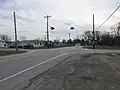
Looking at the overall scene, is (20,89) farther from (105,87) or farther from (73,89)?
(105,87)

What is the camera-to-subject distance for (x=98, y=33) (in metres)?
136

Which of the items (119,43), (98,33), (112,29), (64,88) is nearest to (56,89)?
(64,88)

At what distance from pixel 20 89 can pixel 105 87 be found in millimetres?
3143

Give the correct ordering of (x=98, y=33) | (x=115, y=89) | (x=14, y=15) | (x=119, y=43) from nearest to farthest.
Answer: (x=115, y=89), (x=14, y=15), (x=119, y=43), (x=98, y=33)

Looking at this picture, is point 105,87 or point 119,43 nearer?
point 105,87

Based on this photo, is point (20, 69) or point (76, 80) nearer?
point (76, 80)

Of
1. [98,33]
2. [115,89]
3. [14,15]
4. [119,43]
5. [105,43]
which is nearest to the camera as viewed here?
[115,89]

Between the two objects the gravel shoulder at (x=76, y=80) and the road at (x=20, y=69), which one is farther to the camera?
the road at (x=20, y=69)

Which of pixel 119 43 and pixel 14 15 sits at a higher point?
pixel 14 15

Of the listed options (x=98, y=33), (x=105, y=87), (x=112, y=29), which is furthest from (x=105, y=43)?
(x=105, y=87)

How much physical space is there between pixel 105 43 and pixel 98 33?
43.6m

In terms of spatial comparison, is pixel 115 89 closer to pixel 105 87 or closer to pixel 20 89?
pixel 105 87

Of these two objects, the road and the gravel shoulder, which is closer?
the gravel shoulder

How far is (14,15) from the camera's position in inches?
2094
